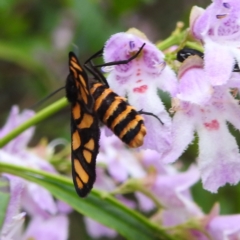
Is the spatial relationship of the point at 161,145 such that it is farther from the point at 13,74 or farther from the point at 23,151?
the point at 13,74

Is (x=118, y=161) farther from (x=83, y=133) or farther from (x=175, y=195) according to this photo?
(x=83, y=133)

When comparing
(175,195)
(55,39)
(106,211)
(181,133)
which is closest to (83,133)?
(181,133)

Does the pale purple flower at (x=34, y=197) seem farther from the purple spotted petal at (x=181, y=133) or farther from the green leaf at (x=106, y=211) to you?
the purple spotted petal at (x=181, y=133)

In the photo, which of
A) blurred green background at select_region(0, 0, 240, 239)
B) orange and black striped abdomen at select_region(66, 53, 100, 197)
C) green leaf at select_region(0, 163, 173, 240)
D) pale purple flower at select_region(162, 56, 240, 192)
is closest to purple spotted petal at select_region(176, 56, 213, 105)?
pale purple flower at select_region(162, 56, 240, 192)

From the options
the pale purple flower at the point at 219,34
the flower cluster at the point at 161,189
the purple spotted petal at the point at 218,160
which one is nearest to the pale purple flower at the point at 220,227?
the flower cluster at the point at 161,189

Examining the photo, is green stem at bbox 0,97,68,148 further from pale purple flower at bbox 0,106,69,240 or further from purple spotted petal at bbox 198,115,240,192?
purple spotted petal at bbox 198,115,240,192
